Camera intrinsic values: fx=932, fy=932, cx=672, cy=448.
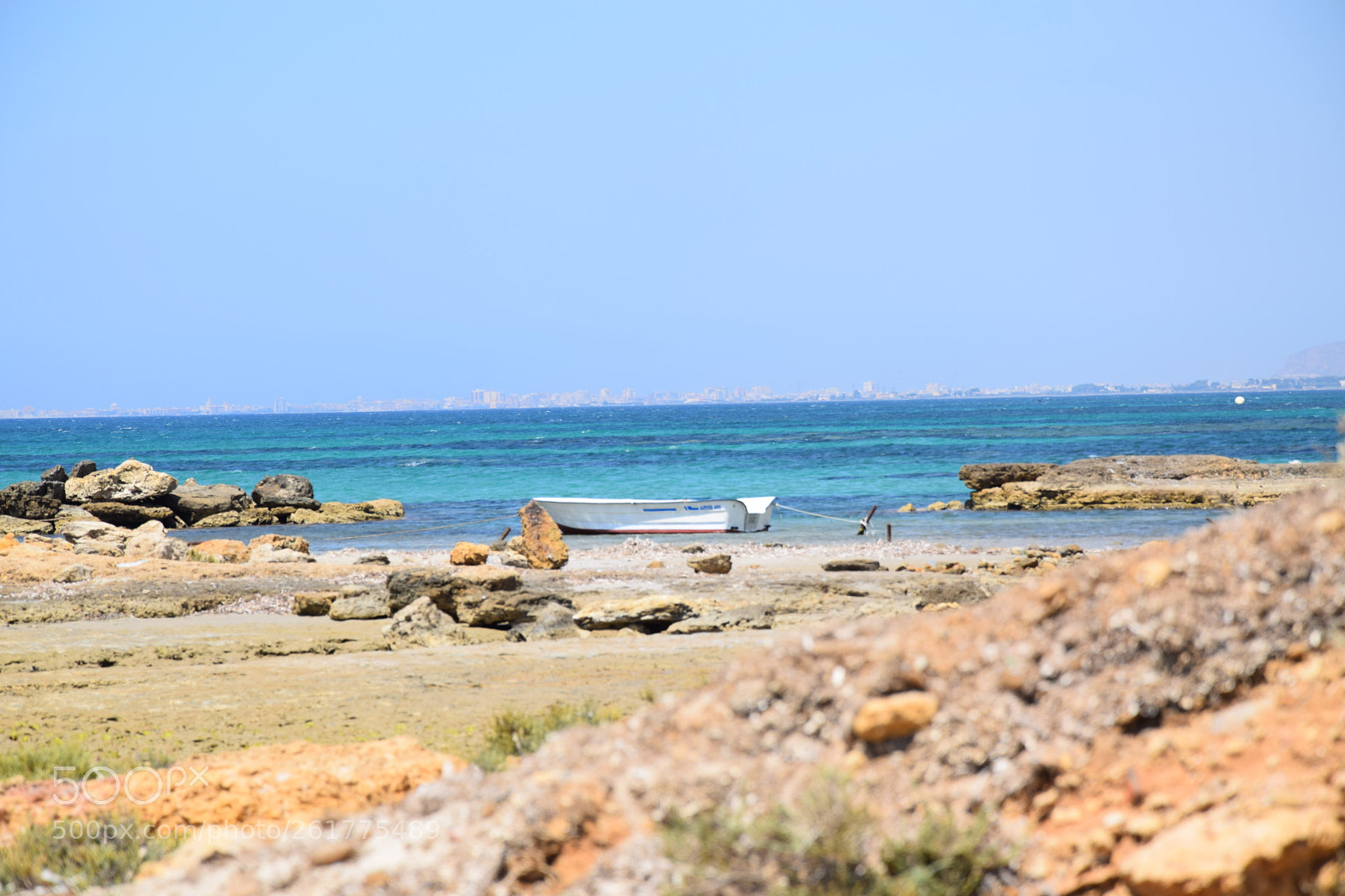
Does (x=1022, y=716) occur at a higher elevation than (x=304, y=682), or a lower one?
higher

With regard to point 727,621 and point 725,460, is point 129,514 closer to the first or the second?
point 727,621

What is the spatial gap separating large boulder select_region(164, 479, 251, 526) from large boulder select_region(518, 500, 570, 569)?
1807cm

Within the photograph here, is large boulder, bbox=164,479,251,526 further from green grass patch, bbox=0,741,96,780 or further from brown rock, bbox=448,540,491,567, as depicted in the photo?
green grass patch, bbox=0,741,96,780

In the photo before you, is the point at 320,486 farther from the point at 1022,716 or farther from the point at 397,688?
the point at 1022,716

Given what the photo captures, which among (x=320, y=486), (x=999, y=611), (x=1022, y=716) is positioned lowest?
(x=320, y=486)

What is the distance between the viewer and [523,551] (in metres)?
16.5

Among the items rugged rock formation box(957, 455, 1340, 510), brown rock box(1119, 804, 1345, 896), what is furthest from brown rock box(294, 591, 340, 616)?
rugged rock formation box(957, 455, 1340, 510)

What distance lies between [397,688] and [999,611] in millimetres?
5432

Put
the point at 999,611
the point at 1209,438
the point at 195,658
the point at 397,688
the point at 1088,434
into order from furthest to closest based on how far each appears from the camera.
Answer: the point at 1088,434, the point at 1209,438, the point at 195,658, the point at 397,688, the point at 999,611

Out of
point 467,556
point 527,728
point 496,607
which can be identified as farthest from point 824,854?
point 467,556

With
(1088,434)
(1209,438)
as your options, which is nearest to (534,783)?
(1209,438)

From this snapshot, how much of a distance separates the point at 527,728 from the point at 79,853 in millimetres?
2169

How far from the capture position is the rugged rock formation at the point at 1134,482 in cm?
2633

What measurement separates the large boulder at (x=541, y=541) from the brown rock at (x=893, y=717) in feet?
41.4
